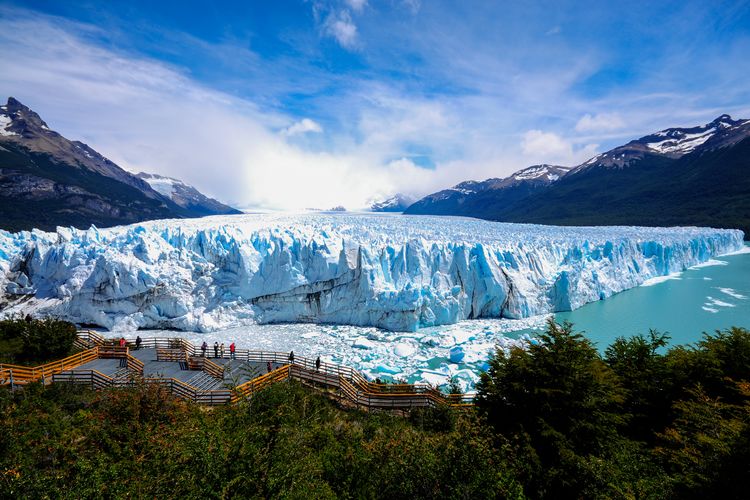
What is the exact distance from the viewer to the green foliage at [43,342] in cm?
1181

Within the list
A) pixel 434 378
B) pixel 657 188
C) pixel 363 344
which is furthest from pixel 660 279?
pixel 657 188

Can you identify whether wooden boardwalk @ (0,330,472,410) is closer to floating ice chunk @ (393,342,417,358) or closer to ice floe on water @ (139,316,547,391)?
ice floe on water @ (139,316,547,391)

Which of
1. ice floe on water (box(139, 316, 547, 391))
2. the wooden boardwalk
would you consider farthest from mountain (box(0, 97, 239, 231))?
the wooden boardwalk

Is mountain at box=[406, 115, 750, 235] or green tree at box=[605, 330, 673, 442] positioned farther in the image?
mountain at box=[406, 115, 750, 235]

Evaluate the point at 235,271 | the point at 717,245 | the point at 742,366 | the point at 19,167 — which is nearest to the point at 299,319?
the point at 235,271

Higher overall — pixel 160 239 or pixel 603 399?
pixel 160 239

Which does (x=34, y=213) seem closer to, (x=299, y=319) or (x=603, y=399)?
(x=299, y=319)

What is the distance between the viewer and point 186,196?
163250 mm

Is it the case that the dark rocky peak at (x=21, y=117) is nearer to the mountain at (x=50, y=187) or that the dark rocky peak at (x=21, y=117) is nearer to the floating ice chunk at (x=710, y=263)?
the mountain at (x=50, y=187)

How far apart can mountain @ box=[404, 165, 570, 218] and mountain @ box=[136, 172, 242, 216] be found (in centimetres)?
7835

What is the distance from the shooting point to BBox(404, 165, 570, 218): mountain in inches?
4828

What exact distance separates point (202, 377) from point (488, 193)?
13034cm

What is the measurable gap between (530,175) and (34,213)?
149743 millimetres

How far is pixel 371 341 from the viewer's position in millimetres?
17406
